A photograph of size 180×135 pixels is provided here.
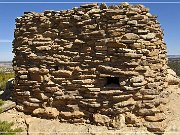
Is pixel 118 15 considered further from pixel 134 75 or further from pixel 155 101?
pixel 155 101

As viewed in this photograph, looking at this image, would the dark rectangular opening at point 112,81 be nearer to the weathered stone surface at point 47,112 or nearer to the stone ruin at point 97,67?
the stone ruin at point 97,67

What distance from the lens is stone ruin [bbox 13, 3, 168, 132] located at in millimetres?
8625

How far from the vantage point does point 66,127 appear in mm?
8914

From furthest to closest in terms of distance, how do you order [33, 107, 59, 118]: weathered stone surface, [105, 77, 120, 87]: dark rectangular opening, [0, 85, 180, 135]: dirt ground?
[33, 107, 59, 118]: weathered stone surface < [105, 77, 120, 87]: dark rectangular opening < [0, 85, 180, 135]: dirt ground

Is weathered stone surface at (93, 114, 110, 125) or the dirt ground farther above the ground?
weathered stone surface at (93, 114, 110, 125)

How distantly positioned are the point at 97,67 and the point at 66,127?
1.89 metres

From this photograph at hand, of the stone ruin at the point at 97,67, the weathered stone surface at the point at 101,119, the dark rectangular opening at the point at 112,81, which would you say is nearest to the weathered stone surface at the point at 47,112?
the stone ruin at the point at 97,67

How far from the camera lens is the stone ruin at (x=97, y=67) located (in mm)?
8625

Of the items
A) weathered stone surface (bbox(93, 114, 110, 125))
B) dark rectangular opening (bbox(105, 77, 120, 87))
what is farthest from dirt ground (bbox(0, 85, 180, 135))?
dark rectangular opening (bbox(105, 77, 120, 87))

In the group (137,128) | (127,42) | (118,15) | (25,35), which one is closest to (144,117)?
(137,128)

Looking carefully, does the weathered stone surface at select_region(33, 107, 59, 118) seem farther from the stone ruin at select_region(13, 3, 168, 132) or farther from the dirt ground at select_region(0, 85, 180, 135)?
the dirt ground at select_region(0, 85, 180, 135)

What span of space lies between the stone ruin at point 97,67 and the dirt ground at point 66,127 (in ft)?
0.59

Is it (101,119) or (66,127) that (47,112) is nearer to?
(66,127)

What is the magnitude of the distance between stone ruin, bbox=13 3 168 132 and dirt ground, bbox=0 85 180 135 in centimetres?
18
